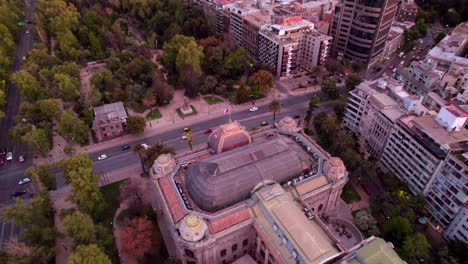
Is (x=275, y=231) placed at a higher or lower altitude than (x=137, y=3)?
lower

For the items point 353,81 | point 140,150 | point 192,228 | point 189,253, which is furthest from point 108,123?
point 353,81

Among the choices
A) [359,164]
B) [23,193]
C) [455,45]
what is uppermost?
[455,45]

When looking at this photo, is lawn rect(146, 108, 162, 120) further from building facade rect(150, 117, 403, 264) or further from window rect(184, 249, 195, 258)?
window rect(184, 249, 195, 258)

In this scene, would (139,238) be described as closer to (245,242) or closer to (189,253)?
(189,253)

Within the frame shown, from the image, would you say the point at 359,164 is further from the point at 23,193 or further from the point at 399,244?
the point at 23,193

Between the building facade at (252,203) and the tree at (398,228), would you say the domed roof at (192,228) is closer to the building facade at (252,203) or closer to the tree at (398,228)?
the building facade at (252,203)

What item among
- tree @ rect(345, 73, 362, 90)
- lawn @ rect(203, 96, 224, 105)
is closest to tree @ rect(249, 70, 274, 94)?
lawn @ rect(203, 96, 224, 105)

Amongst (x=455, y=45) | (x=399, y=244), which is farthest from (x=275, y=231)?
(x=455, y=45)
